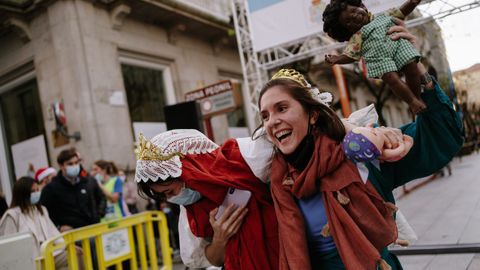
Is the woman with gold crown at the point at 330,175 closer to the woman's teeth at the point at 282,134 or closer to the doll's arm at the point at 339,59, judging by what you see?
the woman's teeth at the point at 282,134

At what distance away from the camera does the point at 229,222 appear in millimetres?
1777

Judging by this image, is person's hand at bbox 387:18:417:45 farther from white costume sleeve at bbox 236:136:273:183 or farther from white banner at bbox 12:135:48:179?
white banner at bbox 12:135:48:179

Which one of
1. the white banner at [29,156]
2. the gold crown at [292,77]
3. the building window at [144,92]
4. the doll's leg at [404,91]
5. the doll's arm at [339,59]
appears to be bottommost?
the doll's leg at [404,91]

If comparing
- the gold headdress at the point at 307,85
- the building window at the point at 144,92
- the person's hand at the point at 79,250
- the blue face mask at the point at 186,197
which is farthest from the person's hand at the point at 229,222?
the building window at the point at 144,92

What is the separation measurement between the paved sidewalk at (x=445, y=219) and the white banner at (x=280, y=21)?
131 inches

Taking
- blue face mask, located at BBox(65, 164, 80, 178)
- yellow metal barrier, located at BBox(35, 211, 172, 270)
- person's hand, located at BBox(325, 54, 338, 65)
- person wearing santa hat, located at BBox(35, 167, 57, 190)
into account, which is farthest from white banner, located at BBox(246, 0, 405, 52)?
person's hand, located at BBox(325, 54, 338, 65)

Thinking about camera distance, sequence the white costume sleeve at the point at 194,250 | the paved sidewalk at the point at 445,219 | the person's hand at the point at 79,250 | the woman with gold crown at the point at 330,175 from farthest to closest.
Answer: the person's hand at the point at 79,250
the paved sidewalk at the point at 445,219
the white costume sleeve at the point at 194,250
the woman with gold crown at the point at 330,175

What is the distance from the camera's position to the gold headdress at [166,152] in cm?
182

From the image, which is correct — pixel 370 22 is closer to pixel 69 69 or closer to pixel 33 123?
pixel 69 69

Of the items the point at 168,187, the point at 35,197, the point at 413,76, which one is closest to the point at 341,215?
the point at 413,76

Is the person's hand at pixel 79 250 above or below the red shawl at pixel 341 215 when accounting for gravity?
below

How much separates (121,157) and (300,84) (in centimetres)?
756

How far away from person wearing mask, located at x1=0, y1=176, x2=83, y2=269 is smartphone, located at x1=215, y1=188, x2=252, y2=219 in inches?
123

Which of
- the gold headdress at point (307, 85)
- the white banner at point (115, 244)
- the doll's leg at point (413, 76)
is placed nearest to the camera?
the doll's leg at point (413, 76)
